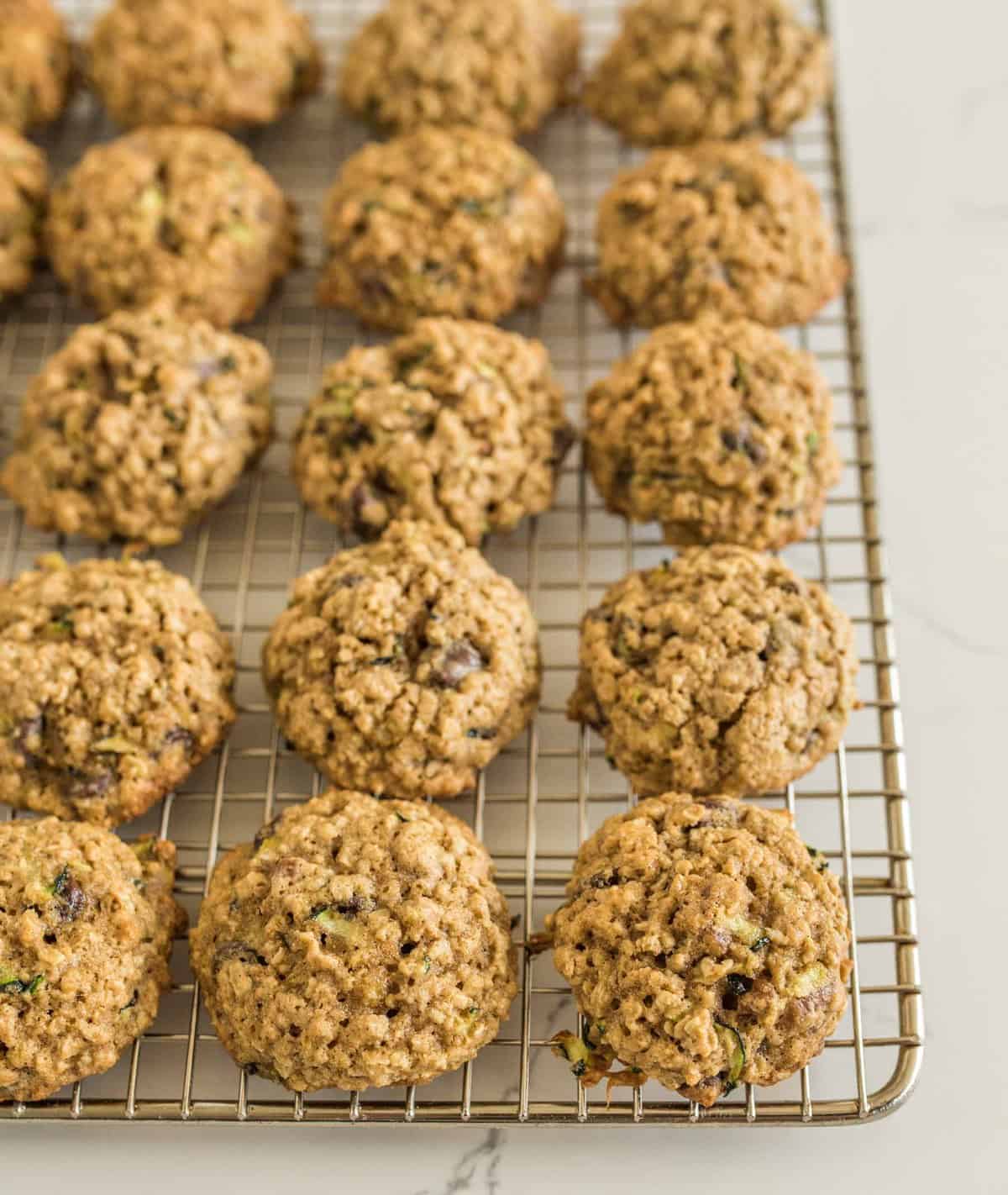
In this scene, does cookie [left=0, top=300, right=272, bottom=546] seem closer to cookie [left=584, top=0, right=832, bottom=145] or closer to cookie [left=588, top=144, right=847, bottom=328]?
cookie [left=588, top=144, right=847, bottom=328]

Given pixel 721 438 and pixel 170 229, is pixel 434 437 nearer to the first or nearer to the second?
pixel 721 438

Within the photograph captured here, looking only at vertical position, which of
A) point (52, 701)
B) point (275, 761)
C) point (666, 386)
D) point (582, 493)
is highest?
point (666, 386)

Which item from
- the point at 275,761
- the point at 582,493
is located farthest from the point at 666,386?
the point at 275,761

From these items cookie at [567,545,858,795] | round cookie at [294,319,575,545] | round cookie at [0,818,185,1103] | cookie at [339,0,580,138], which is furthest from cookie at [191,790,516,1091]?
cookie at [339,0,580,138]

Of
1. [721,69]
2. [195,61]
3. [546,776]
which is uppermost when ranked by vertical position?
[721,69]

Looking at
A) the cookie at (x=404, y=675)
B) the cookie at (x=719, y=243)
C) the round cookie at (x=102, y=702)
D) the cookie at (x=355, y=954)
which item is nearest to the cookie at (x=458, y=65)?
the cookie at (x=719, y=243)

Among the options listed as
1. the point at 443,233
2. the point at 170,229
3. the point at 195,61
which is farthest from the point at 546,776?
the point at 195,61

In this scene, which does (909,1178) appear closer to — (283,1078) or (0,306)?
(283,1078)
